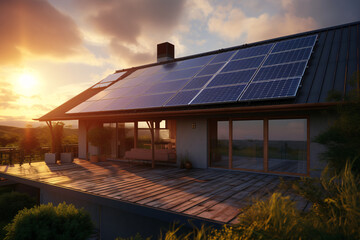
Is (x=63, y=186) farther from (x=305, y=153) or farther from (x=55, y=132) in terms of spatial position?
(x=305, y=153)

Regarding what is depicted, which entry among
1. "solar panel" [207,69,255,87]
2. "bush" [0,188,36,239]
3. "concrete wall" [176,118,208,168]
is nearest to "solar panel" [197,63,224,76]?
"solar panel" [207,69,255,87]

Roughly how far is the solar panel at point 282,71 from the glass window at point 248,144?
1838 mm

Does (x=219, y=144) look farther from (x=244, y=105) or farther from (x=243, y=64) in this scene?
(x=243, y=64)

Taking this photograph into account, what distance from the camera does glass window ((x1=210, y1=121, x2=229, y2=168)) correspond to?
899 centimetres

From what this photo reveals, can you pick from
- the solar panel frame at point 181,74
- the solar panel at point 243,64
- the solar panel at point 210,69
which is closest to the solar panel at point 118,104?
the solar panel frame at point 181,74

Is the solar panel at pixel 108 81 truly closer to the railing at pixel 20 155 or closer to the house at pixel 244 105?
the house at pixel 244 105

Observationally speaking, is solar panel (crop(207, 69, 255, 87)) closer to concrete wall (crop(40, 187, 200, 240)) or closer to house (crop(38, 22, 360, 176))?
house (crop(38, 22, 360, 176))

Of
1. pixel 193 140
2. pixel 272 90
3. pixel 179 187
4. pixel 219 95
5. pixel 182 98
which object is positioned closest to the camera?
pixel 179 187

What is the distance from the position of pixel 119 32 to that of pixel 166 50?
12.3 feet

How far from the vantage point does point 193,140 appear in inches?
378

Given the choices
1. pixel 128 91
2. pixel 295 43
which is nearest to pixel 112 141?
pixel 128 91

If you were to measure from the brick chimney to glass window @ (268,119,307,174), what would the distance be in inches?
427

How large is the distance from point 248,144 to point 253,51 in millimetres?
5506

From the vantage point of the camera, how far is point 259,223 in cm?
286
